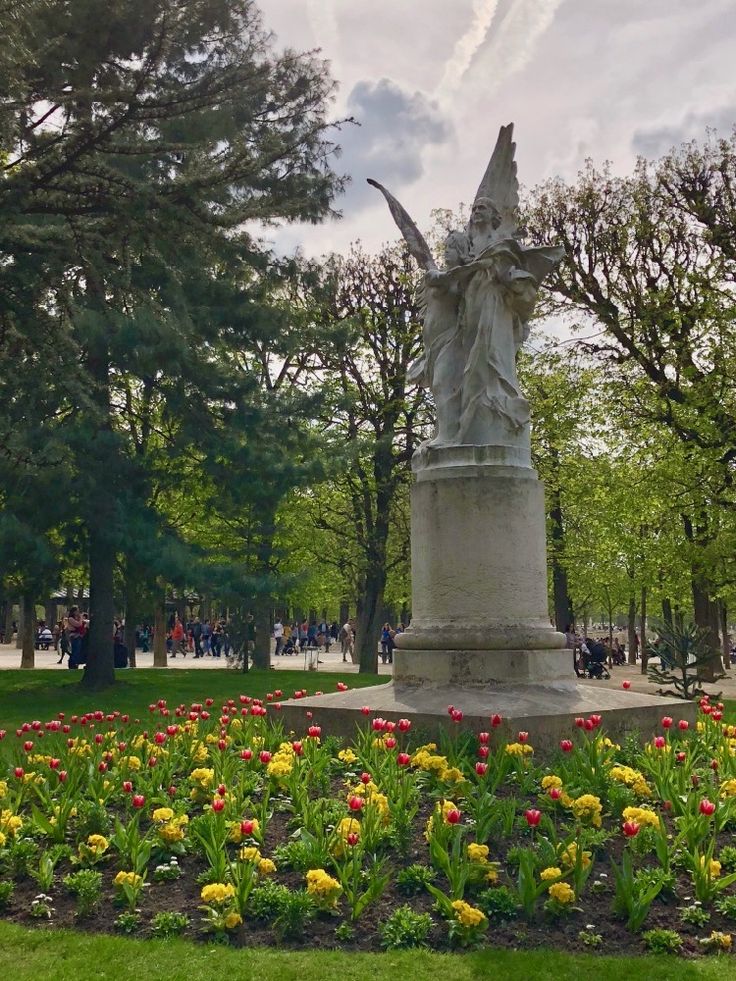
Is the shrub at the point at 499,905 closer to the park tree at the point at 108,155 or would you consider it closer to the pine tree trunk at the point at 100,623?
the park tree at the point at 108,155

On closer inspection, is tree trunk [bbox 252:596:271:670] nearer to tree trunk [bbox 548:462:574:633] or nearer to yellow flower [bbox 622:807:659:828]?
tree trunk [bbox 548:462:574:633]

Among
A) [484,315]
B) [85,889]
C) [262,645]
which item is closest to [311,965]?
[85,889]

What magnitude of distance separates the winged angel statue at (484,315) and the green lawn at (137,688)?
778 centimetres

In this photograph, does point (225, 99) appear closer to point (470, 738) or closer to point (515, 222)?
point (515, 222)

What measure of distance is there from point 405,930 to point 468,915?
1.00ft

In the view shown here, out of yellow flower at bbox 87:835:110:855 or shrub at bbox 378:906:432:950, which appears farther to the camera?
yellow flower at bbox 87:835:110:855

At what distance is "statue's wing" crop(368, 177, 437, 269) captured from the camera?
9.30m

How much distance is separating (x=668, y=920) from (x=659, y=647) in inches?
596

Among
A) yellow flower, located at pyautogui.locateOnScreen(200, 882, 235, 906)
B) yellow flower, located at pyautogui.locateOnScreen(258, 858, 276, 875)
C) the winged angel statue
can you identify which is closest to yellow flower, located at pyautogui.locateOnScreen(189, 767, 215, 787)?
yellow flower, located at pyautogui.locateOnScreen(258, 858, 276, 875)

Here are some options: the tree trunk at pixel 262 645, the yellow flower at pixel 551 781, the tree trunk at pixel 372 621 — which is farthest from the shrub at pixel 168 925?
the tree trunk at pixel 372 621

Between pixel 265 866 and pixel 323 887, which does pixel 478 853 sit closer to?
pixel 323 887

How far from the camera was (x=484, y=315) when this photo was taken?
8.70 m

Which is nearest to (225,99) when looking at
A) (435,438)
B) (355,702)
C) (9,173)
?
(9,173)

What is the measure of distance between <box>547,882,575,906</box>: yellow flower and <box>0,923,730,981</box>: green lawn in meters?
0.27
